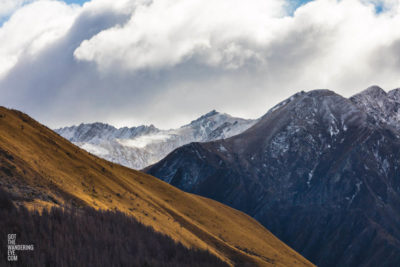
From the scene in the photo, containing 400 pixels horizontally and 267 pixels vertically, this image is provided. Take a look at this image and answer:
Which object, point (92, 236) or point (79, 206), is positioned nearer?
point (92, 236)

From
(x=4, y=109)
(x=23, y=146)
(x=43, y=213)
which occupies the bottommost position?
(x=43, y=213)

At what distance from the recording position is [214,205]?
178 m

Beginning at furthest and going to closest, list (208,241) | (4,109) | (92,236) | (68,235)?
(208,241) < (4,109) < (92,236) < (68,235)

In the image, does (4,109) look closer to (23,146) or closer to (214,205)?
(23,146)

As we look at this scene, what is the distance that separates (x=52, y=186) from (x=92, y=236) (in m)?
22.1

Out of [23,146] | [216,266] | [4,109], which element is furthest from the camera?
[4,109]

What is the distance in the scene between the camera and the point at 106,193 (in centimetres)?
10800

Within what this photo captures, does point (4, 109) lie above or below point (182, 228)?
above

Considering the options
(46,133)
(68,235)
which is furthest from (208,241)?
(68,235)

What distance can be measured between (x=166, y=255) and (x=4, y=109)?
57081 mm

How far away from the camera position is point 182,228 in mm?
118875

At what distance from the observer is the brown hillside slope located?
8238cm

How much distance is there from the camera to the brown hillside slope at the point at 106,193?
82.4 metres

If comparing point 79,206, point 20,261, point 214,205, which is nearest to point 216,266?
point 79,206
